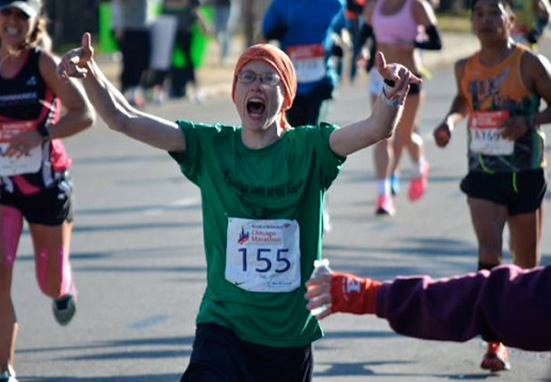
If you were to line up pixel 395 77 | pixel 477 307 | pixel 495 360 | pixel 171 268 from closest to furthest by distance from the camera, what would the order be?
pixel 477 307
pixel 395 77
pixel 495 360
pixel 171 268

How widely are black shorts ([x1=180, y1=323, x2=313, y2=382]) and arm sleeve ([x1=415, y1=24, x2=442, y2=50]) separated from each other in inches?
272

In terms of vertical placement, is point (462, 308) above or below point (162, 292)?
above

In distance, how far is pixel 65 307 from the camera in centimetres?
838

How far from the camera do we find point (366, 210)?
537 inches

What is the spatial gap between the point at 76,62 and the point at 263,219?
913 millimetres

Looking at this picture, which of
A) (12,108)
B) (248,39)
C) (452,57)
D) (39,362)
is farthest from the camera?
(452,57)

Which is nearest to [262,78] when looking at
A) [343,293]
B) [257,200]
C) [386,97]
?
[257,200]

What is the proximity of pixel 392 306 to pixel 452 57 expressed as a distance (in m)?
27.3

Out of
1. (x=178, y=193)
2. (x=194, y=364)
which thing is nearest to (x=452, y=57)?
(x=178, y=193)

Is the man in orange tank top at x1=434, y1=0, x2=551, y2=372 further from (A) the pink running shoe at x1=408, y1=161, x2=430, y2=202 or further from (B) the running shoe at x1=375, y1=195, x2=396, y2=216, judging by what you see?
(A) the pink running shoe at x1=408, y1=161, x2=430, y2=202

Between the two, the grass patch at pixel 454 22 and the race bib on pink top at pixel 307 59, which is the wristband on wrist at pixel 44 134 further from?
the grass patch at pixel 454 22

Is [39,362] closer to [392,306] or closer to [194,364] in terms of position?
[194,364]

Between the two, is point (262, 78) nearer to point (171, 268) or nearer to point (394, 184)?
point (171, 268)

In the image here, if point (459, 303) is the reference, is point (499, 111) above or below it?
above
